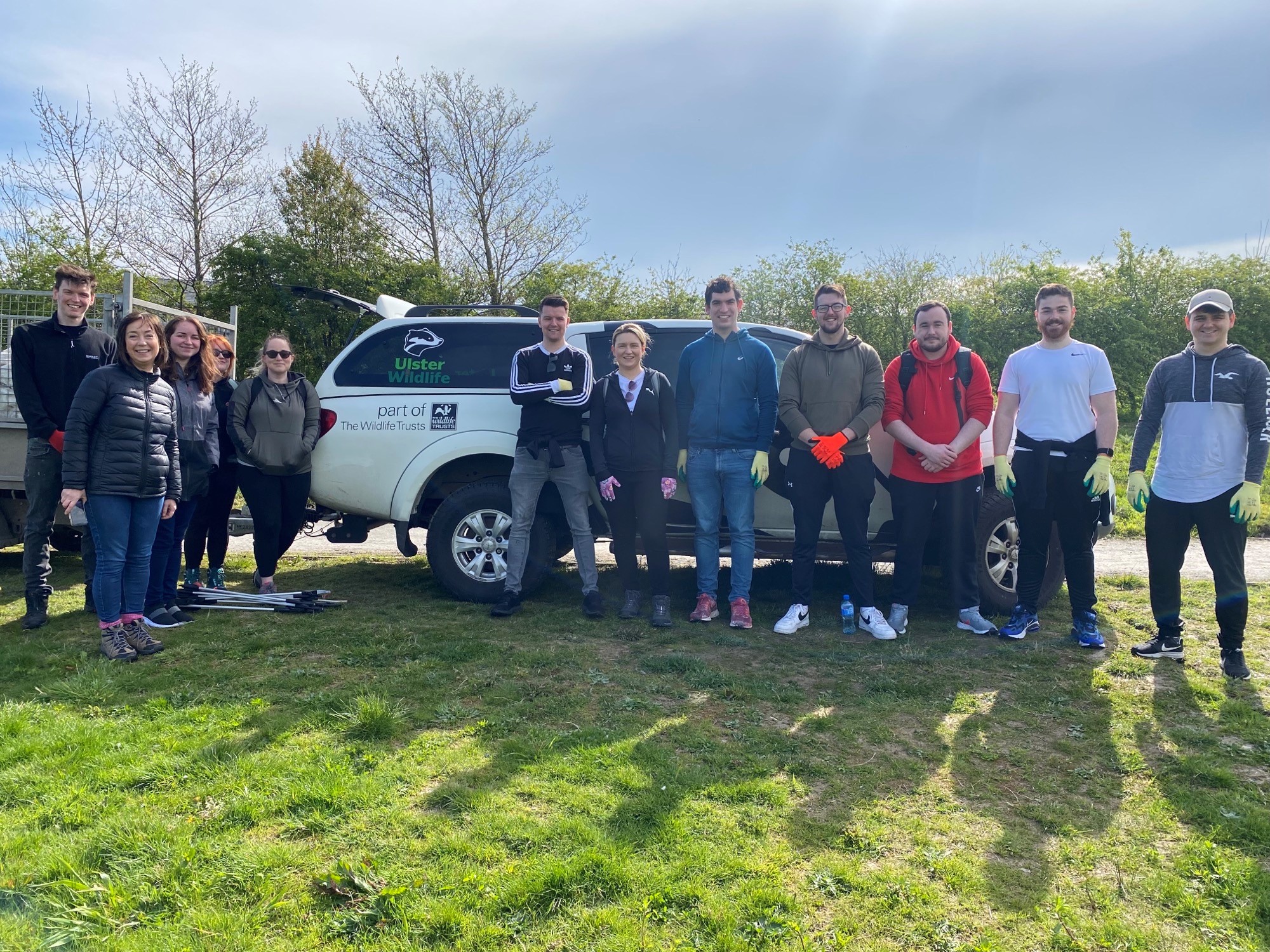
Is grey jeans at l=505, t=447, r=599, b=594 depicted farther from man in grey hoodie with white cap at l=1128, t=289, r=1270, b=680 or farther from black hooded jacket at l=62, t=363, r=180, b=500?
man in grey hoodie with white cap at l=1128, t=289, r=1270, b=680

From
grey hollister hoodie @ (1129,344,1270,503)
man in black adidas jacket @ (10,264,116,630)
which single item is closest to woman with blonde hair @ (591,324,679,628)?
grey hollister hoodie @ (1129,344,1270,503)

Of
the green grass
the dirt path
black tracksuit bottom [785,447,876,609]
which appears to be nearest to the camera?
black tracksuit bottom [785,447,876,609]

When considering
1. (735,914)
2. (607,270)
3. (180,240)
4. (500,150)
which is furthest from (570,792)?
(180,240)

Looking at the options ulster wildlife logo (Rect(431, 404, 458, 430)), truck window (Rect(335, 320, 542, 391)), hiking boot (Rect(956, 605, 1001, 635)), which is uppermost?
truck window (Rect(335, 320, 542, 391))

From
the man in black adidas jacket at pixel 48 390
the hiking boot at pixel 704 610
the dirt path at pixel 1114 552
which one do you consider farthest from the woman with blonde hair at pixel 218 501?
the hiking boot at pixel 704 610

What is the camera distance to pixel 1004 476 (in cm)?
495

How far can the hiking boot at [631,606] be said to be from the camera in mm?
5375

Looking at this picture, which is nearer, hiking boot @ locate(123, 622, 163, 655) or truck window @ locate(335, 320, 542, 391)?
hiking boot @ locate(123, 622, 163, 655)

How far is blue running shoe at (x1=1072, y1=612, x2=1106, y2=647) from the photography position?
15.8ft

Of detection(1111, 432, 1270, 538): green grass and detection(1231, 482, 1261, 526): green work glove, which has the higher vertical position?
detection(1231, 482, 1261, 526): green work glove

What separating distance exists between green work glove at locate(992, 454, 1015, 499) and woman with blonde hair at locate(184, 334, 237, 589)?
4.83 metres

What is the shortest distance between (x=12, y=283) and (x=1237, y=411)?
71.6ft

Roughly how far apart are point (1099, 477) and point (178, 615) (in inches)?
216

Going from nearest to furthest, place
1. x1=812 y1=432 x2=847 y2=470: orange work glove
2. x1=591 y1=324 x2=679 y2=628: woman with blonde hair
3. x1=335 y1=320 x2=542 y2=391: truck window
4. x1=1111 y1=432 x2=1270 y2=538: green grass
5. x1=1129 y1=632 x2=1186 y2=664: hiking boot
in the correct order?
x1=1129 y1=632 x2=1186 y2=664: hiking boot → x1=812 y1=432 x2=847 y2=470: orange work glove → x1=591 y1=324 x2=679 y2=628: woman with blonde hair → x1=335 y1=320 x2=542 y2=391: truck window → x1=1111 y1=432 x2=1270 y2=538: green grass
